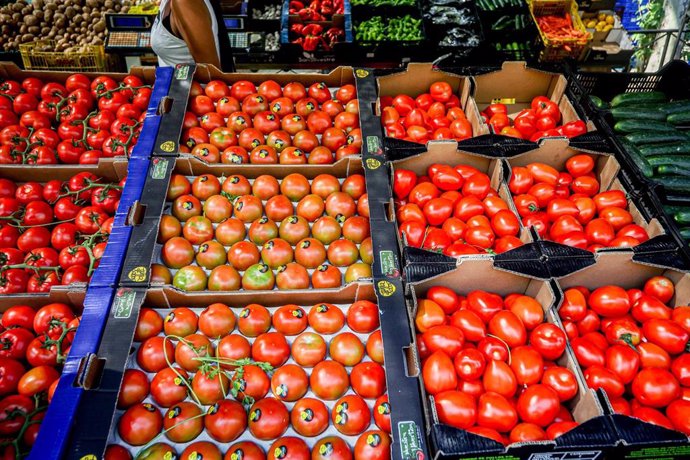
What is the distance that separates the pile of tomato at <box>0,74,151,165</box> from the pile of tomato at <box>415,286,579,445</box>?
93.9 inches

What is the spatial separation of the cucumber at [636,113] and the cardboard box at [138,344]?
107 inches

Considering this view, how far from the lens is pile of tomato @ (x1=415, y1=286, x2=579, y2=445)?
6.69 ft

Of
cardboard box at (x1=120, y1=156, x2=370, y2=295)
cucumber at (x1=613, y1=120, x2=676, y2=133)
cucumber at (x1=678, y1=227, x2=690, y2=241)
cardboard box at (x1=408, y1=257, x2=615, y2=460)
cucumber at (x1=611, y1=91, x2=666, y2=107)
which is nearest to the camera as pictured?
cardboard box at (x1=408, y1=257, x2=615, y2=460)

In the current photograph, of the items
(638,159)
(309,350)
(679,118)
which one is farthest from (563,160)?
(309,350)

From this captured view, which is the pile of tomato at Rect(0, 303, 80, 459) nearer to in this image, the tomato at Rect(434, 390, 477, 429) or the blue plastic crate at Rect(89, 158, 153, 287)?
the blue plastic crate at Rect(89, 158, 153, 287)

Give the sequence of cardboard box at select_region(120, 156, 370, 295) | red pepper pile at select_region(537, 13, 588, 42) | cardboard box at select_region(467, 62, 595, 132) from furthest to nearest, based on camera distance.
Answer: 1. red pepper pile at select_region(537, 13, 588, 42)
2. cardboard box at select_region(467, 62, 595, 132)
3. cardboard box at select_region(120, 156, 370, 295)

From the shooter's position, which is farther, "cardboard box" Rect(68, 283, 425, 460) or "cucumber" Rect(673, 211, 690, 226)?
"cucumber" Rect(673, 211, 690, 226)

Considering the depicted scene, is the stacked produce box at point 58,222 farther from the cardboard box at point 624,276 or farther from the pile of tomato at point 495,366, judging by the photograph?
the cardboard box at point 624,276

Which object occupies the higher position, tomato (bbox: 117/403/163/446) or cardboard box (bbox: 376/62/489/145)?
cardboard box (bbox: 376/62/489/145)

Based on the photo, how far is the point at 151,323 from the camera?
232 cm

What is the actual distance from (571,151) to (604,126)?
334 millimetres

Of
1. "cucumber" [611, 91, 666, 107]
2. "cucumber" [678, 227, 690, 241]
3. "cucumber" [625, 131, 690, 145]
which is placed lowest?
"cucumber" [678, 227, 690, 241]

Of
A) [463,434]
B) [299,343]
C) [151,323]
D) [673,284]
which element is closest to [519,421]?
[463,434]

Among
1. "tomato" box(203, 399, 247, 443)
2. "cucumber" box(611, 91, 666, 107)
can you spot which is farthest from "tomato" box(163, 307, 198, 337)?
"cucumber" box(611, 91, 666, 107)
